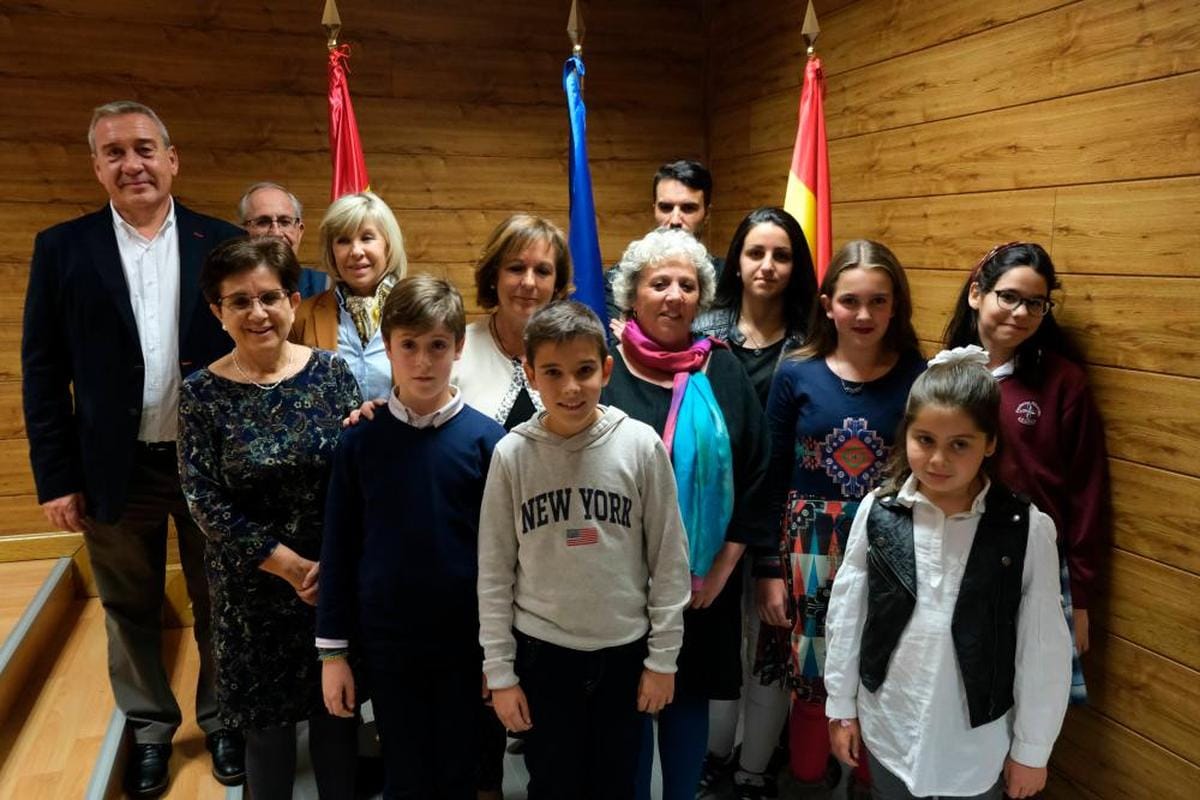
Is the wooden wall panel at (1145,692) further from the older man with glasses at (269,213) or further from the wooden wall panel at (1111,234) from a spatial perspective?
the older man with glasses at (269,213)

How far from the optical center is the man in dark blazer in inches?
79.4

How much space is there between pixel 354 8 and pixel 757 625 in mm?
2921

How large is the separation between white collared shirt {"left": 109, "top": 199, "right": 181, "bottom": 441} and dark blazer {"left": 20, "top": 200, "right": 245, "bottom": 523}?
0.9 inches

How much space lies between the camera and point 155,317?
206cm

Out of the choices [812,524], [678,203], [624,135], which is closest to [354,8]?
[624,135]

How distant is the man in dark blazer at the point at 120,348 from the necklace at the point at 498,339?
738 millimetres

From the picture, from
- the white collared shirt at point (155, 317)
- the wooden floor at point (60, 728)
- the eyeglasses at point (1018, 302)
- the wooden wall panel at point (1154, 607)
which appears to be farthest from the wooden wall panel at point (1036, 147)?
the wooden floor at point (60, 728)

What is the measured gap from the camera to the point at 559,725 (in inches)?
61.6

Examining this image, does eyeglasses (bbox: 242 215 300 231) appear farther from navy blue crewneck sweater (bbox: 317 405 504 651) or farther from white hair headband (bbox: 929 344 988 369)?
white hair headband (bbox: 929 344 988 369)

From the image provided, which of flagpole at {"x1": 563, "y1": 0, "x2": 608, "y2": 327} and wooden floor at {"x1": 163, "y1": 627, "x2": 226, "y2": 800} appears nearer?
wooden floor at {"x1": 163, "y1": 627, "x2": 226, "y2": 800}

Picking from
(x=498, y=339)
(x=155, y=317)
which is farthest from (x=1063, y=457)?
(x=155, y=317)

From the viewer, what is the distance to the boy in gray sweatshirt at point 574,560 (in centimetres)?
150

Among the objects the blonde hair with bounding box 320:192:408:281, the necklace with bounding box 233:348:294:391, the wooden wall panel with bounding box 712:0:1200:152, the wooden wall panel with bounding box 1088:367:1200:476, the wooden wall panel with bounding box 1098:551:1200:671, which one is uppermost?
the wooden wall panel with bounding box 712:0:1200:152

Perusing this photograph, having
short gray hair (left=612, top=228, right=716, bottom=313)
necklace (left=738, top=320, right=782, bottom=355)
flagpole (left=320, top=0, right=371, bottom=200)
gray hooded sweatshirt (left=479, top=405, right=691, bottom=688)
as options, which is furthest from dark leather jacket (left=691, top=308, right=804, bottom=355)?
flagpole (left=320, top=0, right=371, bottom=200)
